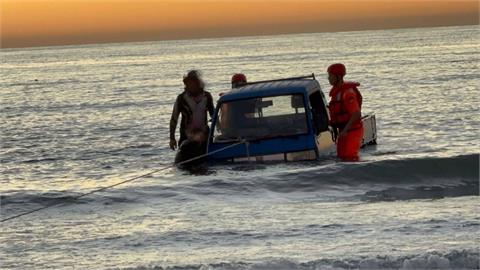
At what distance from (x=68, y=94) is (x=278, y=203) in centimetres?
4478

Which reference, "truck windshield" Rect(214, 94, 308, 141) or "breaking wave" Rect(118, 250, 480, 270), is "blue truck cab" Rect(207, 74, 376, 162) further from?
"breaking wave" Rect(118, 250, 480, 270)

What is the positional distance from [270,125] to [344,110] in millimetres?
1315

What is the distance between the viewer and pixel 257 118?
14164mm

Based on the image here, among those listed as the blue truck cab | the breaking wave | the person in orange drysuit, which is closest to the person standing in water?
the blue truck cab

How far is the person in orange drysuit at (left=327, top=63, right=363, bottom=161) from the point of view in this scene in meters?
13.4

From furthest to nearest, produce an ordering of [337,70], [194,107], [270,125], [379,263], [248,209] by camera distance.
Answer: [194,107] → [270,125] → [337,70] → [248,209] → [379,263]

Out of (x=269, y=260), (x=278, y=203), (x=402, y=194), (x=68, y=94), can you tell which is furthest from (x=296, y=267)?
(x=68, y=94)

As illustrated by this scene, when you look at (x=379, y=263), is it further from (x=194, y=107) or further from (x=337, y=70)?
(x=194, y=107)

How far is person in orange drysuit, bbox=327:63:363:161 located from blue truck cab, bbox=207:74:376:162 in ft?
1.25

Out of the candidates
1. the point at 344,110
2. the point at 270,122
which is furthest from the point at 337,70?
the point at 270,122

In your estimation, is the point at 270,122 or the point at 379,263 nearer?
the point at 379,263

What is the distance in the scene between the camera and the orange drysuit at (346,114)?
13414mm

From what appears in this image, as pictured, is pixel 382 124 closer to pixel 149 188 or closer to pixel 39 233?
pixel 149 188

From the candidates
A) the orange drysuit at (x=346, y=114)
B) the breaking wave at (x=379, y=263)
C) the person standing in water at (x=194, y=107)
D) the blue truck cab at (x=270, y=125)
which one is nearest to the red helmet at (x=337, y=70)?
the orange drysuit at (x=346, y=114)
